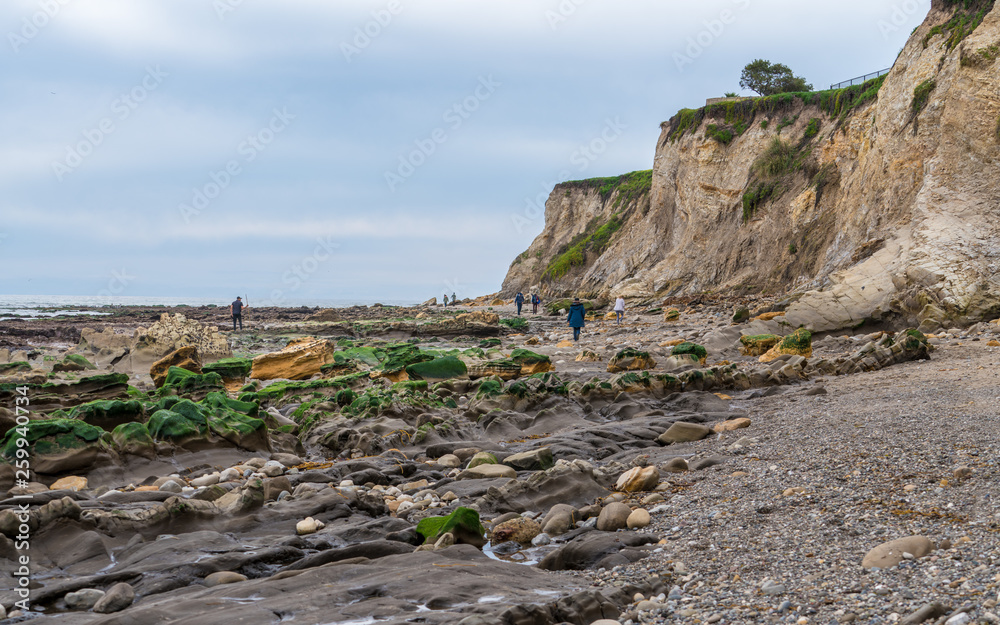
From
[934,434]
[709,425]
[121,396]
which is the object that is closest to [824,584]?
[934,434]

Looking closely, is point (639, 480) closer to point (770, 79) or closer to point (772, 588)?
point (772, 588)

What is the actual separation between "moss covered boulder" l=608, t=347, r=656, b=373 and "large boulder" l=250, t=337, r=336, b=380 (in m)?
6.45

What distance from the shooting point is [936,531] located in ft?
11.4

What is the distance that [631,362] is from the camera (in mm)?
12586

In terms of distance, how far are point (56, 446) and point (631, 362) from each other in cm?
Answer: 906

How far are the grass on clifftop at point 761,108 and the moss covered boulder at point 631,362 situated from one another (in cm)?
2512

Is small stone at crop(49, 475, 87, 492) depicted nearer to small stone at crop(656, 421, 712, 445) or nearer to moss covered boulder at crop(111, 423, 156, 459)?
moss covered boulder at crop(111, 423, 156, 459)

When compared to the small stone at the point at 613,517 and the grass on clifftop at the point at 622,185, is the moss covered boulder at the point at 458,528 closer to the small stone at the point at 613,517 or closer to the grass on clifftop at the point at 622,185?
the small stone at the point at 613,517

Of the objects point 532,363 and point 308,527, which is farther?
point 532,363

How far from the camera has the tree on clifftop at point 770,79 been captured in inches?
1907

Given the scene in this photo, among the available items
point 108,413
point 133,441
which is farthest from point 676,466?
point 108,413

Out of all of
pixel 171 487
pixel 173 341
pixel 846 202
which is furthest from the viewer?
pixel 846 202

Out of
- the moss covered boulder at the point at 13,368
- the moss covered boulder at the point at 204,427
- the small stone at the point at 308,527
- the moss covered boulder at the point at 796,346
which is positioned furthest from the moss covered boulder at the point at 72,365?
the moss covered boulder at the point at 796,346

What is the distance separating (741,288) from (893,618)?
3224 cm
